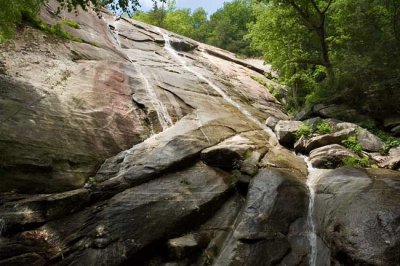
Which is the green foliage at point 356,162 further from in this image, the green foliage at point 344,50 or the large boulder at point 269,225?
the green foliage at point 344,50

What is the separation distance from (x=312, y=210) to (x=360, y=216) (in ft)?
5.18

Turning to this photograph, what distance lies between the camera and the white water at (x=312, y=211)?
8.31 m

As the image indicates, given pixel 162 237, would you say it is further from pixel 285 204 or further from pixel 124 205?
pixel 285 204

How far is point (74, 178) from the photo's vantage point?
368 inches

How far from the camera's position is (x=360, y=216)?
25.6 ft

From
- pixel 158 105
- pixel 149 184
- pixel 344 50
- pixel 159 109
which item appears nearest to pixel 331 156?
pixel 149 184

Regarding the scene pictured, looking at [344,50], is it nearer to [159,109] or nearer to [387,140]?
[387,140]

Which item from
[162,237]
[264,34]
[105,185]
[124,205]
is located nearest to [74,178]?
[105,185]

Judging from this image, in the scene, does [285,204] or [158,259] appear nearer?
[158,259]

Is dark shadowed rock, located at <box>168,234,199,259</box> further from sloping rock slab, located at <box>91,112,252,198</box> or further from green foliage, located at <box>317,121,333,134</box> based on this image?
green foliage, located at <box>317,121,333,134</box>

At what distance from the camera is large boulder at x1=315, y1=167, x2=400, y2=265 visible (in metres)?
7.09

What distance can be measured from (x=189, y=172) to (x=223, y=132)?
265cm

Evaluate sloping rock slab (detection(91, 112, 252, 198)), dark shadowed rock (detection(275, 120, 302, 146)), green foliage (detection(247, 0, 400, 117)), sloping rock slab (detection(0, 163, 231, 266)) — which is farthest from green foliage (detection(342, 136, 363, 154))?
sloping rock slab (detection(0, 163, 231, 266))

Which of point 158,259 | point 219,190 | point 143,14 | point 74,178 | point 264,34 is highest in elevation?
point 143,14
